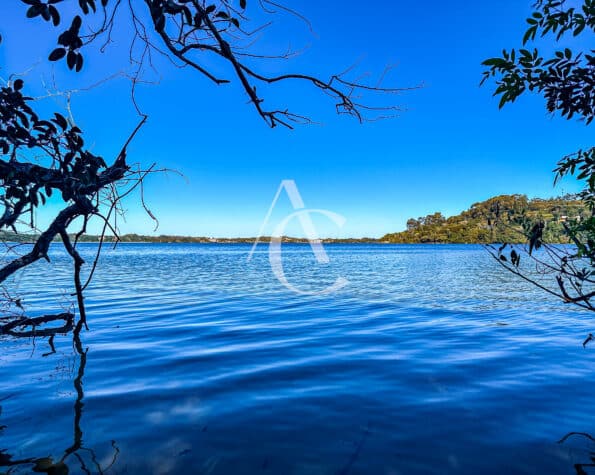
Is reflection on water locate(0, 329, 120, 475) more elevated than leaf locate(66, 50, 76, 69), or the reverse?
leaf locate(66, 50, 76, 69)

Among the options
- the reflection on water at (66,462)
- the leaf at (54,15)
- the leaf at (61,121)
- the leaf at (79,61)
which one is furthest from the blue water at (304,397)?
the leaf at (54,15)

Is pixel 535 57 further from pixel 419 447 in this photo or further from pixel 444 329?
pixel 444 329

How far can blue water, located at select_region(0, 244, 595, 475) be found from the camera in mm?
4602

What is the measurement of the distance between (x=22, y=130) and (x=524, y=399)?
25.1ft

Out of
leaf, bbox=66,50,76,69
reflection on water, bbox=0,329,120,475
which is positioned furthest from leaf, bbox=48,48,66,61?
reflection on water, bbox=0,329,120,475

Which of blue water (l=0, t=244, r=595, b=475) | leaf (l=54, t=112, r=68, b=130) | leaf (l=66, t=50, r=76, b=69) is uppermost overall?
leaf (l=66, t=50, r=76, b=69)

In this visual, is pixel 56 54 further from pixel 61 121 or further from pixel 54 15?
pixel 61 121

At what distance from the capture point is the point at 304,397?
6414 millimetres

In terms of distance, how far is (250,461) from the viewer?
4547 mm

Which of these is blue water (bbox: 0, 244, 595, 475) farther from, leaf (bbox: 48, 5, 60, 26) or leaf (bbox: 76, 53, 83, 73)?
leaf (bbox: 48, 5, 60, 26)

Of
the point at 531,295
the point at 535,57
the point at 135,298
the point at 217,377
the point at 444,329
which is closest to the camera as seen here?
the point at 535,57

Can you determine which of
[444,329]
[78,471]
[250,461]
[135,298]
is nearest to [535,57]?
[250,461]

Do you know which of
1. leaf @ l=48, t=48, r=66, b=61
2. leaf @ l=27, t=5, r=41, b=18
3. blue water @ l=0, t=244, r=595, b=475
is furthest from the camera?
blue water @ l=0, t=244, r=595, b=475

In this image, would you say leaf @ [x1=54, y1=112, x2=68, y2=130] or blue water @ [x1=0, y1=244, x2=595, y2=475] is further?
blue water @ [x1=0, y1=244, x2=595, y2=475]
